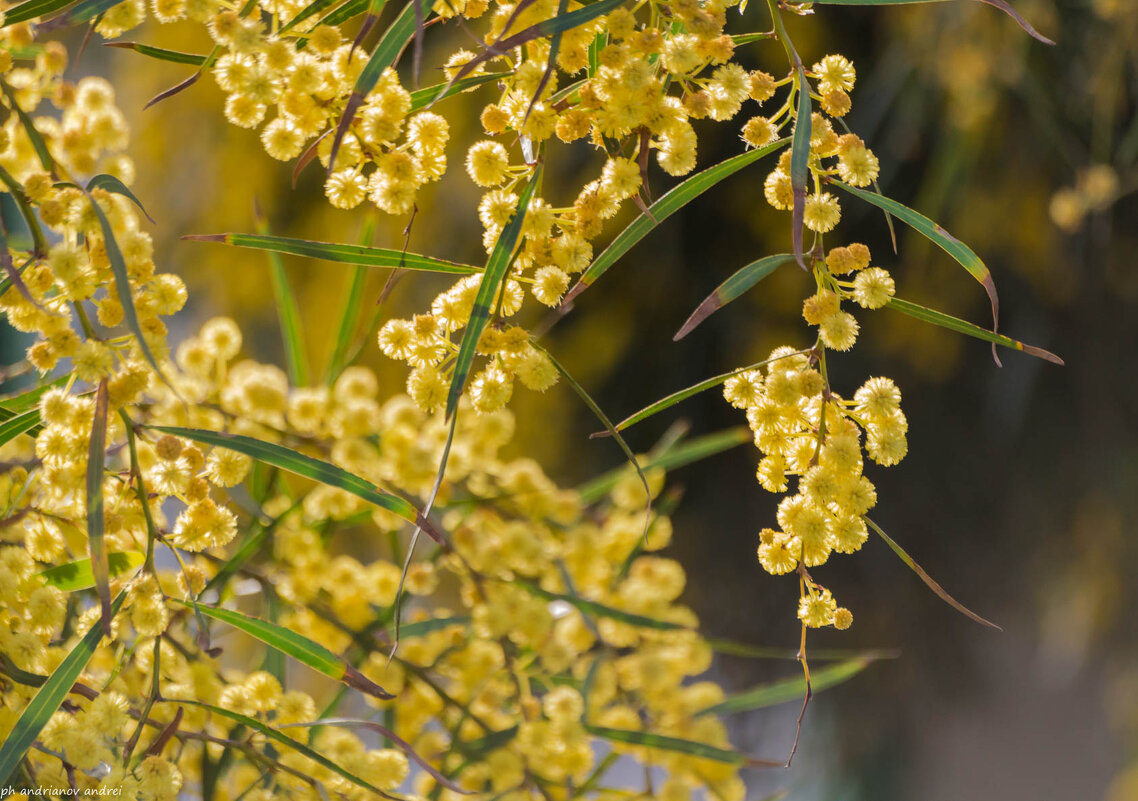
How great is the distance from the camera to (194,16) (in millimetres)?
248

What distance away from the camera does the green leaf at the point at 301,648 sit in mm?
277

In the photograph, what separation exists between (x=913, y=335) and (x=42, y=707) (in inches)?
34.6

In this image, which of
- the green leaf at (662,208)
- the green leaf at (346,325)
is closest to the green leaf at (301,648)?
the green leaf at (662,208)

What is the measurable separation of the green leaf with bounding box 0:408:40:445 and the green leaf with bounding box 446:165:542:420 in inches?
5.8

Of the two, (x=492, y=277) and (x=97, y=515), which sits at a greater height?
(x=492, y=277)

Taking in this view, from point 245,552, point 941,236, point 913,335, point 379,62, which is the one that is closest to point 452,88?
point 379,62

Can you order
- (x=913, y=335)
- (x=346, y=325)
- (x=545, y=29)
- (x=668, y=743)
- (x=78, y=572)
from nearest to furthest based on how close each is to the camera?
(x=545, y=29) < (x=78, y=572) < (x=668, y=743) < (x=346, y=325) < (x=913, y=335)

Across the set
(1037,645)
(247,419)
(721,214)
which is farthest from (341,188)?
(1037,645)

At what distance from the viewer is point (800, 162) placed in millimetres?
211

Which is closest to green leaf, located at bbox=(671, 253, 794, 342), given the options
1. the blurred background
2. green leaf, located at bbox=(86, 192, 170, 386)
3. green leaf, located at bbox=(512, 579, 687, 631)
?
green leaf, located at bbox=(86, 192, 170, 386)

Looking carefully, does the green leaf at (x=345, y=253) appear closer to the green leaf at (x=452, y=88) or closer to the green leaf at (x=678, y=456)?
the green leaf at (x=452, y=88)

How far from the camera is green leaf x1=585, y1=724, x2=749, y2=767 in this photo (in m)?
0.41

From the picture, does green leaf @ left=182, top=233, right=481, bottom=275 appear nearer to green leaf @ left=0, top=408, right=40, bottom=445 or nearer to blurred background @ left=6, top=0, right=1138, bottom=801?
green leaf @ left=0, top=408, right=40, bottom=445

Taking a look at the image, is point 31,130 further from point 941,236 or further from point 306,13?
point 941,236
